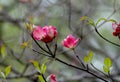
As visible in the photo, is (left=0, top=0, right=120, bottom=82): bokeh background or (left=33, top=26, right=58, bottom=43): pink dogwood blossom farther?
(left=0, top=0, right=120, bottom=82): bokeh background

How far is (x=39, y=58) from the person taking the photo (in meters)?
2.60

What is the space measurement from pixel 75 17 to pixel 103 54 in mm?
632

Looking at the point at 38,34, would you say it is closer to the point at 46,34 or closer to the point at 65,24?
the point at 46,34

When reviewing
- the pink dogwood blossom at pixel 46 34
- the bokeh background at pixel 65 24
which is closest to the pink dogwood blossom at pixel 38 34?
the pink dogwood blossom at pixel 46 34

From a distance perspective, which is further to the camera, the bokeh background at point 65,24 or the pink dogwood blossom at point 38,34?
the bokeh background at point 65,24

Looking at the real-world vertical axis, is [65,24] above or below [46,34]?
below

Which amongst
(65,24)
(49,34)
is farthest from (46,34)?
(65,24)

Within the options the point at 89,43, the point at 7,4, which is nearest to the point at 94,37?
the point at 89,43

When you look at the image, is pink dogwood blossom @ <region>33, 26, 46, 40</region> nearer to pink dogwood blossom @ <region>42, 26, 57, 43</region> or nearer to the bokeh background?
pink dogwood blossom @ <region>42, 26, 57, 43</region>

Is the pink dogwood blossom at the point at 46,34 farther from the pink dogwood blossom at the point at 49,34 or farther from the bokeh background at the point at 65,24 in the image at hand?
the bokeh background at the point at 65,24

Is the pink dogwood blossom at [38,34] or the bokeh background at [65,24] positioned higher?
the pink dogwood blossom at [38,34]

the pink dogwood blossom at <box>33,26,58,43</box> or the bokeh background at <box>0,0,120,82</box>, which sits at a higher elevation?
the pink dogwood blossom at <box>33,26,58,43</box>

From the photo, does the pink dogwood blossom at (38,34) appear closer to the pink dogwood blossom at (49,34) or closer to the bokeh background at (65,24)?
the pink dogwood blossom at (49,34)

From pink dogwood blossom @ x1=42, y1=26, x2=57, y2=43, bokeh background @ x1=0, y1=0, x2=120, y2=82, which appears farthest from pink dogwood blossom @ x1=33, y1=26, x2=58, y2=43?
bokeh background @ x1=0, y1=0, x2=120, y2=82
